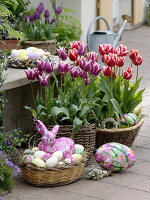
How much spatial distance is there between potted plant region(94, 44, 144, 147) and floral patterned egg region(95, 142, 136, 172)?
18.4 inches

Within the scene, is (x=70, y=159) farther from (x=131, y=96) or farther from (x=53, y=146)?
(x=131, y=96)

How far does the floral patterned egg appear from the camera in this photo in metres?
5.61

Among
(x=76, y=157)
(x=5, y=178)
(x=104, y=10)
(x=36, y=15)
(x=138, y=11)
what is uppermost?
(x=36, y=15)

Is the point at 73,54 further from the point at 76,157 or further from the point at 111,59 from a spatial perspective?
the point at 76,157

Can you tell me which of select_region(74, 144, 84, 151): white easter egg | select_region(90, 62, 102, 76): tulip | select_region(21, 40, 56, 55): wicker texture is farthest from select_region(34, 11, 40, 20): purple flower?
select_region(74, 144, 84, 151): white easter egg

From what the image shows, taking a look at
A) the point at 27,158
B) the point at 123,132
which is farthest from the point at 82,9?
the point at 27,158

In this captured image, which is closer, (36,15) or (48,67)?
A: (48,67)

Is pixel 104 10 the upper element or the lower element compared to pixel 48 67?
lower

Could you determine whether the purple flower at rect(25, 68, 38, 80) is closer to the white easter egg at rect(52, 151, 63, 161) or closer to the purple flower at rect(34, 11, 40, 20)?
the white easter egg at rect(52, 151, 63, 161)

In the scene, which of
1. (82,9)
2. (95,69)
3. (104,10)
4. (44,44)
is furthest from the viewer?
(104,10)

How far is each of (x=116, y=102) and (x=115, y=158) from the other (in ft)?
2.36

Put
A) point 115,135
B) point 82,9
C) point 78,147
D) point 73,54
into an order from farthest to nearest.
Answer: point 82,9, point 115,135, point 73,54, point 78,147

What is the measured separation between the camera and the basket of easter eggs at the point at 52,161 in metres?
5.29

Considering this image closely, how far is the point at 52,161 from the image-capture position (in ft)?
17.3
